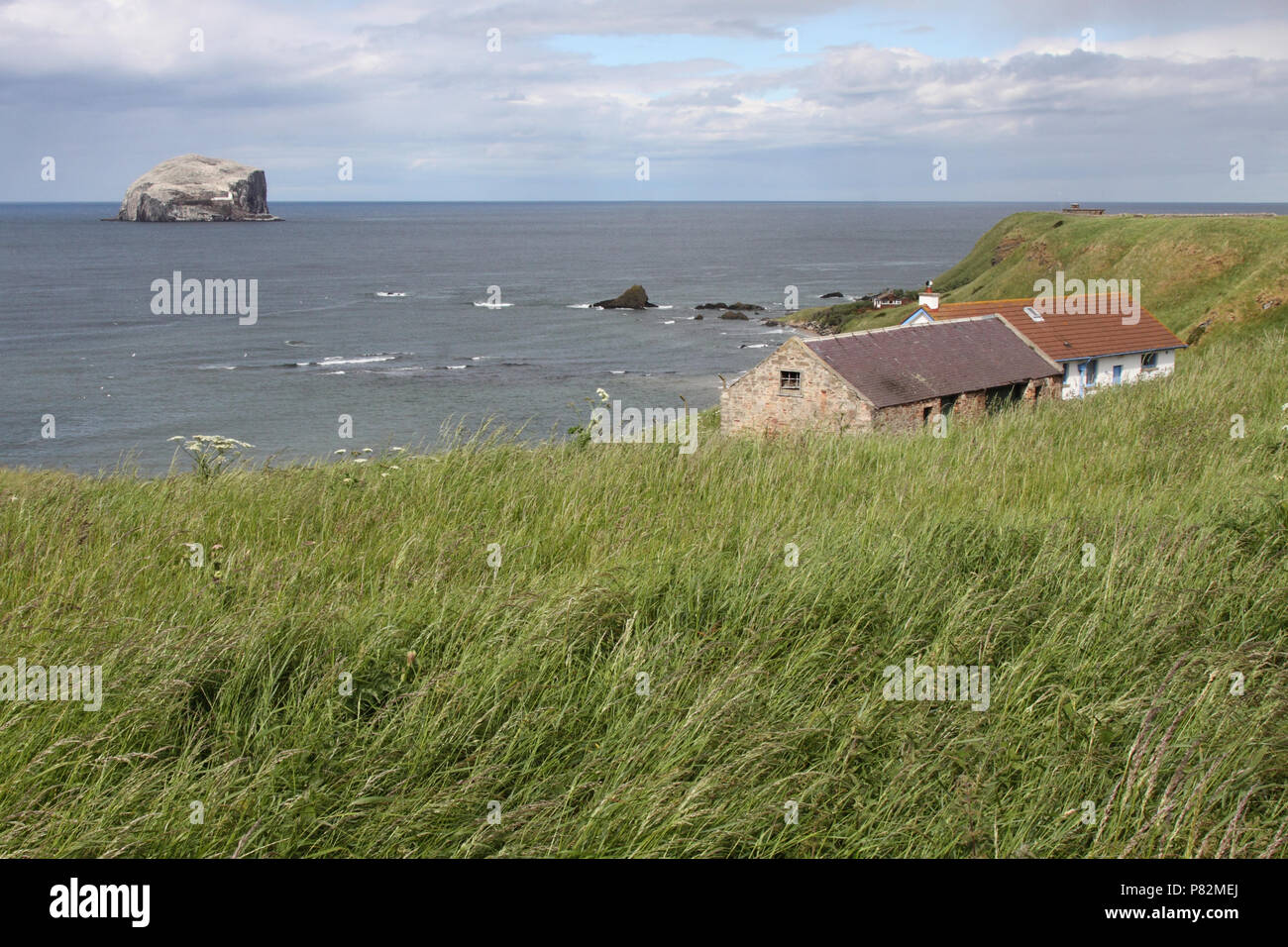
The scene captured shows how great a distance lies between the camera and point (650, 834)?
148 inches

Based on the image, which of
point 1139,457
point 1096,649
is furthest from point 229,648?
point 1139,457

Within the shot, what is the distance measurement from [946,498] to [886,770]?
4.13 meters

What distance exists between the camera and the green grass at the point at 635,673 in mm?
3861

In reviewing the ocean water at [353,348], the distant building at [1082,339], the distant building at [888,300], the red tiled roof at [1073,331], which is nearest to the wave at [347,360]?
the ocean water at [353,348]

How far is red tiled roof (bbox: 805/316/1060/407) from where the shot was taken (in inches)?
1260

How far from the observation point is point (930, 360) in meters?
34.1

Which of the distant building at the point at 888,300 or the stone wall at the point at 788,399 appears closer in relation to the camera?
the stone wall at the point at 788,399

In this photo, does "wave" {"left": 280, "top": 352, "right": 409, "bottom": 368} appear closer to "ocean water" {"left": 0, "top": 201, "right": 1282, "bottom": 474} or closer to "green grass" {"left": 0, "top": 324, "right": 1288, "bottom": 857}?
"ocean water" {"left": 0, "top": 201, "right": 1282, "bottom": 474}

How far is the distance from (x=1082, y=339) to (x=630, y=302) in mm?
61329

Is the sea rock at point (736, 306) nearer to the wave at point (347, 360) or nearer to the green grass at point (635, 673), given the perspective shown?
the wave at point (347, 360)

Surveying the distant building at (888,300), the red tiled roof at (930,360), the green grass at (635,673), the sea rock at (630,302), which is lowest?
the green grass at (635,673)

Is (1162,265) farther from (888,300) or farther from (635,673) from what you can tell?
(635,673)

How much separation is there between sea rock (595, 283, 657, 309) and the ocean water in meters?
2.43
